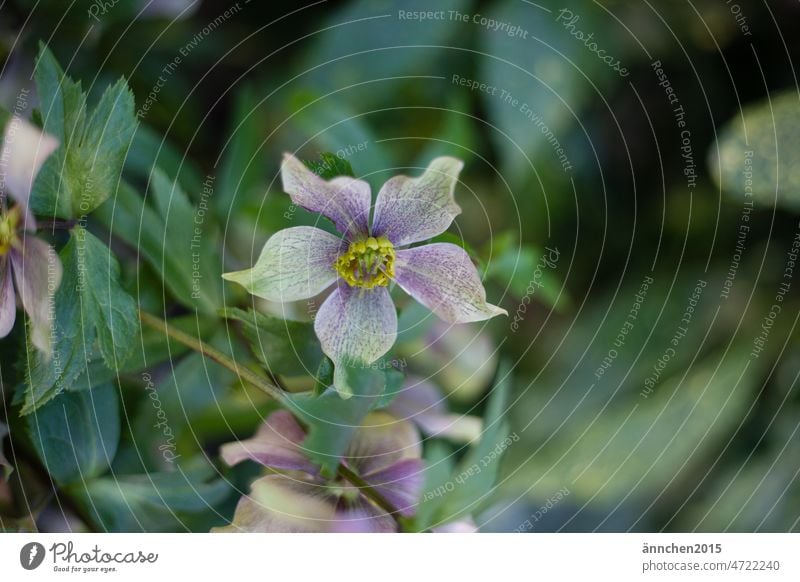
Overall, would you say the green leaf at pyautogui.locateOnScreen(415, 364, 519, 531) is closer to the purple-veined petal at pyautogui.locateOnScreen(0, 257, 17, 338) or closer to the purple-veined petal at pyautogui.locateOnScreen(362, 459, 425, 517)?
the purple-veined petal at pyautogui.locateOnScreen(362, 459, 425, 517)

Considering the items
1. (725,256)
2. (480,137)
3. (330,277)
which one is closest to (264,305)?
(330,277)

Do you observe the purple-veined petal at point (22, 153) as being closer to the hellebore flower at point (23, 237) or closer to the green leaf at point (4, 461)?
the hellebore flower at point (23, 237)

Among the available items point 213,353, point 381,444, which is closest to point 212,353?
point 213,353

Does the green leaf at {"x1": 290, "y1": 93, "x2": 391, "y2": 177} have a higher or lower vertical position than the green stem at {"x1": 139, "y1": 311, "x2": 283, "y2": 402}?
higher

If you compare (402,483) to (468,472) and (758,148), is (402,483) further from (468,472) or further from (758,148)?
(758,148)
